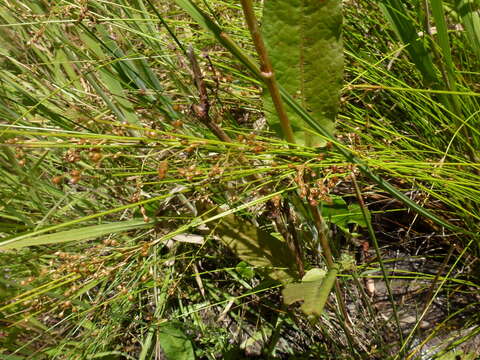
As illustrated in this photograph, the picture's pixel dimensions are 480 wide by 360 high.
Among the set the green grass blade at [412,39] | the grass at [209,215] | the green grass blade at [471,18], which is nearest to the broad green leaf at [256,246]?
the grass at [209,215]

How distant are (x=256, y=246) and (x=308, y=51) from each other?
41 cm

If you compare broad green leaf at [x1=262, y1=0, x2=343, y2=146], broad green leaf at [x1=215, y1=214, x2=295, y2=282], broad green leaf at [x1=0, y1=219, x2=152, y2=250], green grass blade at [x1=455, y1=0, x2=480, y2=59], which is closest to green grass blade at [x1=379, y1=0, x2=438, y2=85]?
green grass blade at [x1=455, y1=0, x2=480, y2=59]

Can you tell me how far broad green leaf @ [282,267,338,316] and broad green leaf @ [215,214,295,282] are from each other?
12 centimetres

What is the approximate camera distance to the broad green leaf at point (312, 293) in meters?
0.59

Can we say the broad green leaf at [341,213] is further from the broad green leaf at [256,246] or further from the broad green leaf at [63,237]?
the broad green leaf at [63,237]

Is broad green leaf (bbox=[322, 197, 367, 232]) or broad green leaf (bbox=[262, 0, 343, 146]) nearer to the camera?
broad green leaf (bbox=[262, 0, 343, 146])

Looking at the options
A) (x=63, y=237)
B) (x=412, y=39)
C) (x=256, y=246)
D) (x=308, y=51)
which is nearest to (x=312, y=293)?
(x=256, y=246)

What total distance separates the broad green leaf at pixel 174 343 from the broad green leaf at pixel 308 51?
2.23 feet

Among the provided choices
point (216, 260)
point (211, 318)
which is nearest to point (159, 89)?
point (216, 260)

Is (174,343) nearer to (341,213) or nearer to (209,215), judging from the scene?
(209,215)

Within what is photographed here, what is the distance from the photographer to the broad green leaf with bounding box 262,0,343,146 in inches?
28.0

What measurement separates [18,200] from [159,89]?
493 mm

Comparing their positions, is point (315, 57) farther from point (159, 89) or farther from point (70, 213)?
point (70, 213)

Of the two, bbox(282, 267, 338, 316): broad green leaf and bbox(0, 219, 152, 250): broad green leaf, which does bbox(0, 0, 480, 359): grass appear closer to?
bbox(0, 219, 152, 250): broad green leaf
